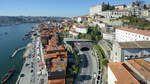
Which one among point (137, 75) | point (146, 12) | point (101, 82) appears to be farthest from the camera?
point (146, 12)

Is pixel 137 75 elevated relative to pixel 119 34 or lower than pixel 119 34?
lower

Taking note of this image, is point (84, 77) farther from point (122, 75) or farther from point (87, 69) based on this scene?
point (122, 75)

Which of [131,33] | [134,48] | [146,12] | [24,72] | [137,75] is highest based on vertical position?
[146,12]

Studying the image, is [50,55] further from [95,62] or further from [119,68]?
[119,68]

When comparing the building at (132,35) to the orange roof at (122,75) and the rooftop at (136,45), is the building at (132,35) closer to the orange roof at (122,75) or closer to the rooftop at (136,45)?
the rooftop at (136,45)

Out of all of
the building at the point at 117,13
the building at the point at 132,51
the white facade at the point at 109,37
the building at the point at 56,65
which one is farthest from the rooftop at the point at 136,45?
the building at the point at 117,13

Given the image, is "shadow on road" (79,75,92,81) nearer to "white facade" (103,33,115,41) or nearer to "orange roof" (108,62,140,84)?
"orange roof" (108,62,140,84)

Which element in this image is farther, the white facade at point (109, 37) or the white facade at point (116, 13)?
the white facade at point (116, 13)

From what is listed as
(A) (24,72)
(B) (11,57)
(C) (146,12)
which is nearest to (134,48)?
(A) (24,72)

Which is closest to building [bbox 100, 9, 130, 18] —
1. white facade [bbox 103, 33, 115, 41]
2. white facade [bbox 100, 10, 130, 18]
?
white facade [bbox 100, 10, 130, 18]
